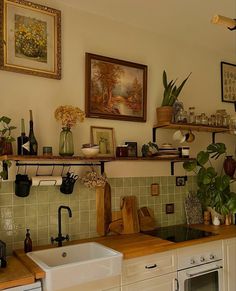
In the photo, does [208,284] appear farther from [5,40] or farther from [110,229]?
[5,40]

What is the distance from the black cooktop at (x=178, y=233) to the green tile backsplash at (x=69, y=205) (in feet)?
0.43

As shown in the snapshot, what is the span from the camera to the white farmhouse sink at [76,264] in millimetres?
1645

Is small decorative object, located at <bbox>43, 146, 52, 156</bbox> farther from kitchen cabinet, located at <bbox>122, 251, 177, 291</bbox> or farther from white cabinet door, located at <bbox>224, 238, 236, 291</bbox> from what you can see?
white cabinet door, located at <bbox>224, 238, 236, 291</bbox>

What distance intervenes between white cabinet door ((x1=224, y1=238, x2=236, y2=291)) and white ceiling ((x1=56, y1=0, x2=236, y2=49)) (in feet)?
6.32

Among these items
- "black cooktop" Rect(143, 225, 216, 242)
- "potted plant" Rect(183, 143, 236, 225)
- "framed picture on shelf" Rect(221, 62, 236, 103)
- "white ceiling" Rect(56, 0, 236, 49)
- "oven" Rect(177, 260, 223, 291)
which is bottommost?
"oven" Rect(177, 260, 223, 291)

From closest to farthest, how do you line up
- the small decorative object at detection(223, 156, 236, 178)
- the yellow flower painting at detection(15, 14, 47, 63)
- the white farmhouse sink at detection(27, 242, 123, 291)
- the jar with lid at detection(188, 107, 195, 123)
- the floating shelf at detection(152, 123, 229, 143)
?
the white farmhouse sink at detection(27, 242, 123, 291) → the yellow flower painting at detection(15, 14, 47, 63) → the floating shelf at detection(152, 123, 229, 143) → the jar with lid at detection(188, 107, 195, 123) → the small decorative object at detection(223, 156, 236, 178)

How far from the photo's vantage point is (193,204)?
2.97 meters

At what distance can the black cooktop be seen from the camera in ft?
7.82

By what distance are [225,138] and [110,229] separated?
1756mm

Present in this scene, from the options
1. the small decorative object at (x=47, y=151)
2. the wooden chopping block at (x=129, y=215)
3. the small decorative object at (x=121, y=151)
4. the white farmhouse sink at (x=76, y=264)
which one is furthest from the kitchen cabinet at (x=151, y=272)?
the small decorative object at (x=47, y=151)

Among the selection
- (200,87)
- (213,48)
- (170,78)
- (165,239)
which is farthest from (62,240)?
(213,48)

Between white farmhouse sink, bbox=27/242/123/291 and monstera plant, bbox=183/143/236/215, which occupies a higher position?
monstera plant, bbox=183/143/236/215

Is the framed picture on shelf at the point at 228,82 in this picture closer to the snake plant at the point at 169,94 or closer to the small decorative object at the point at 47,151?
the snake plant at the point at 169,94

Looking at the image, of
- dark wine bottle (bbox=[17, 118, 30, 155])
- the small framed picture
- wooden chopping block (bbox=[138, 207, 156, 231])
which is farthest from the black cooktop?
dark wine bottle (bbox=[17, 118, 30, 155])
